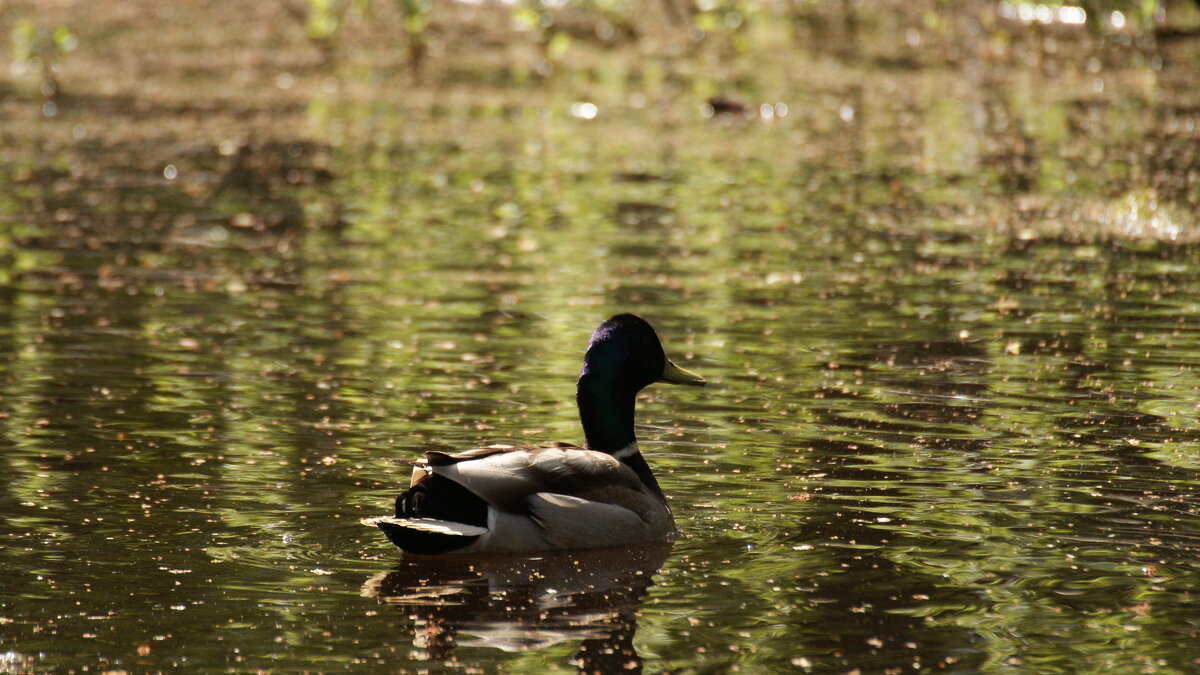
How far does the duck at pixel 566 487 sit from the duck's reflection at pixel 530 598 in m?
0.09

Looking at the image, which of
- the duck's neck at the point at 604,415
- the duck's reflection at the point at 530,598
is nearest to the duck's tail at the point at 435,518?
the duck's reflection at the point at 530,598

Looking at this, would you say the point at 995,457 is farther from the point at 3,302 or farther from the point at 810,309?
the point at 3,302

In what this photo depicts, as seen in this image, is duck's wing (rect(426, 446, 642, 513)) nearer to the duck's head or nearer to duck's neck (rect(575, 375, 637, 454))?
duck's neck (rect(575, 375, 637, 454))

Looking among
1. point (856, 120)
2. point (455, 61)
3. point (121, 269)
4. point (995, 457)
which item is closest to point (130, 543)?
point (995, 457)

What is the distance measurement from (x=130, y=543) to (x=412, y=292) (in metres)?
6.23

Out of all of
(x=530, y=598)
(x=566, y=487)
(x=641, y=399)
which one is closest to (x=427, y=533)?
(x=530, y=598)

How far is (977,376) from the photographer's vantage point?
10.5 m

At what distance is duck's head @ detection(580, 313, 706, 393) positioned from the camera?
7719 mm

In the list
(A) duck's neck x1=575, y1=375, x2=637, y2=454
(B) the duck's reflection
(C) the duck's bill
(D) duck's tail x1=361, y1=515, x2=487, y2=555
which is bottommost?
(B) the duck's reflection

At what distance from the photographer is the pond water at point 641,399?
21.0 feet

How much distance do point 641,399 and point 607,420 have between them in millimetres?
2620

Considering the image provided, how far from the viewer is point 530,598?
22.1ft

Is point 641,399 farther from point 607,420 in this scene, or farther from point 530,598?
point 530,598

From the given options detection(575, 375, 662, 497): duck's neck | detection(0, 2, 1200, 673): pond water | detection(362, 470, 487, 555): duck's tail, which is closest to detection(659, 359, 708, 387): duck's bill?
detection(575, 375, 662, 497): duck's neck
